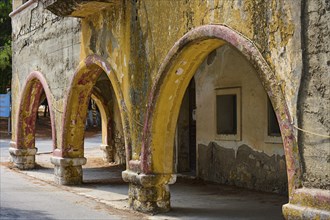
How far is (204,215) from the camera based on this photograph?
8086 mm

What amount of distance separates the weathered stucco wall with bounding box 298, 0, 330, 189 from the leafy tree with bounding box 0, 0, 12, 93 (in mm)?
A: 22303

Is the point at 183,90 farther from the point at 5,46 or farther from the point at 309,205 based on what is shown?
the point at 5,46

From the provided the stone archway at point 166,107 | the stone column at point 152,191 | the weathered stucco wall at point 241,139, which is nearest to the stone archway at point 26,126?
the weathered stucco wall at point 241,139

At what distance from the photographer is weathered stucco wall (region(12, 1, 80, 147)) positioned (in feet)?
36.2

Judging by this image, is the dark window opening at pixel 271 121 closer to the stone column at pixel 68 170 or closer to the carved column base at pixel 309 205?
the stone column at pixel 68 170

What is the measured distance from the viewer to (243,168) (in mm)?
10844

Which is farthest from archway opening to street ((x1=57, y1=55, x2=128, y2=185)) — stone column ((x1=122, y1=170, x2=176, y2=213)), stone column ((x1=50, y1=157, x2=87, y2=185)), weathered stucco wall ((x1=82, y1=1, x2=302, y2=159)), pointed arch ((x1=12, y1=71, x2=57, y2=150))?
pointed arch ((x1=12, y1=71, x2=57, y2=150))

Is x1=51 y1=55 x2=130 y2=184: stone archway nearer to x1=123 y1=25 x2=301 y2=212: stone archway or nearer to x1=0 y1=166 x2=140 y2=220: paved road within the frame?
x1=0 y1=166 x2=140 y2=220: paved road

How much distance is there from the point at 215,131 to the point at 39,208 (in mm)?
4319

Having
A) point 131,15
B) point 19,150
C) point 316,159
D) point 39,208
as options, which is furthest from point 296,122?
point 19,150

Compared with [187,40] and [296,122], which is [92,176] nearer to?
[187,40]

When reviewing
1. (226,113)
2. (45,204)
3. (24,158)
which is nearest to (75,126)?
(45,204)

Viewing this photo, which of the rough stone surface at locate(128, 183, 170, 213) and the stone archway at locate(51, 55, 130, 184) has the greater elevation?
the stone archway at locate(51, 55, 130, 184)

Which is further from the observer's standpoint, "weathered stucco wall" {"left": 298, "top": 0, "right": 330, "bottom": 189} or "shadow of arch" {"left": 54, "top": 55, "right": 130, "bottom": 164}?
"shadow of arch" {"left": 54, "top": 55, "right": 130, "bottom": 164}
